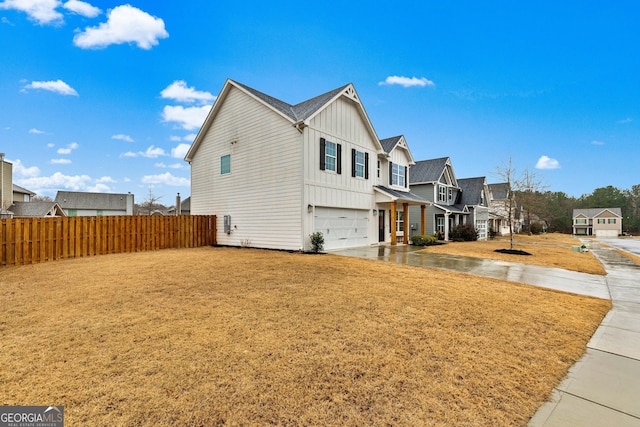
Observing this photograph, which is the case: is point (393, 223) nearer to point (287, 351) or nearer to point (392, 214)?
point (392, 214)

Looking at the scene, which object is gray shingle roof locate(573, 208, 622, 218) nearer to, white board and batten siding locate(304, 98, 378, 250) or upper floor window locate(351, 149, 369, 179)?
white board and batten siding locate(304, 98, 378, 250)

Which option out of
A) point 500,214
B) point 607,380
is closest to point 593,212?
point 500,214

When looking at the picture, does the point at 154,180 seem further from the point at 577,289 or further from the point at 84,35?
the point at 577,289

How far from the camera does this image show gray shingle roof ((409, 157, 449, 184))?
2461 cm

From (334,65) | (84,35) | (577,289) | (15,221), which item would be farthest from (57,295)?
(334,65)

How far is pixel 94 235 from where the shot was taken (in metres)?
12.2

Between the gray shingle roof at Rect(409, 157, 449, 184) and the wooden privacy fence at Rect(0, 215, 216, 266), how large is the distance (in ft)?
60.5

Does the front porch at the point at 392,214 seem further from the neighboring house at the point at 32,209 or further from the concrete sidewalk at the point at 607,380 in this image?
the neighboring house at the point at 32,209

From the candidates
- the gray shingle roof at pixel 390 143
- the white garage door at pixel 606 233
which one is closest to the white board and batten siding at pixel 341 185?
the gray shingle roof at pixel 390 143

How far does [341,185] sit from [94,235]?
12.0 meters

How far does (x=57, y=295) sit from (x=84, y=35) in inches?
535

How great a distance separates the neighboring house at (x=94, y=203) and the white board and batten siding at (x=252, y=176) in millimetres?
39985

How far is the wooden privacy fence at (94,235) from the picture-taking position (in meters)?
10.1

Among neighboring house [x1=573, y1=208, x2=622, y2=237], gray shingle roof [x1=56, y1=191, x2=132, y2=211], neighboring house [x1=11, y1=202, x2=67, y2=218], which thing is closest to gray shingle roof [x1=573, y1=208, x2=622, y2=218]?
neighboring house [x1=573, y1=208, x2=622, y2=237]
